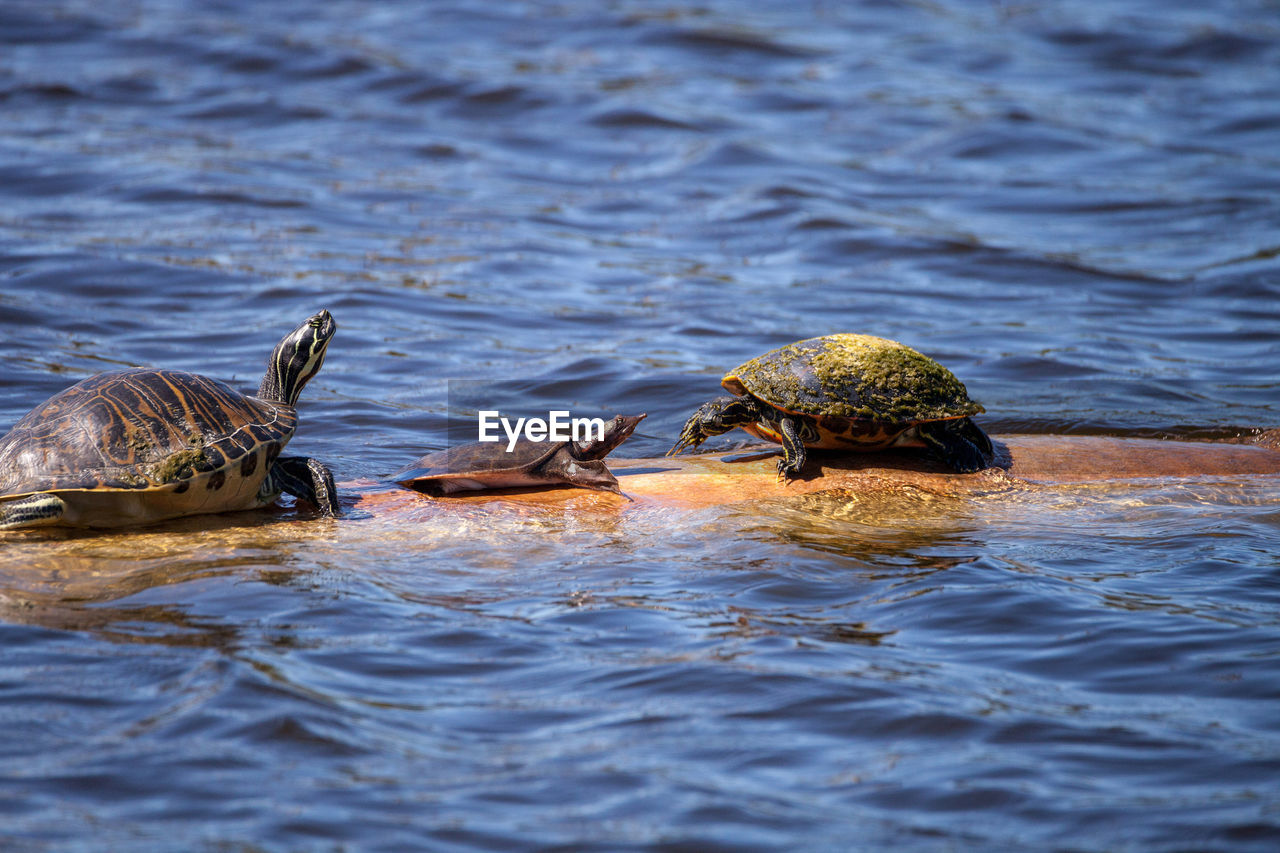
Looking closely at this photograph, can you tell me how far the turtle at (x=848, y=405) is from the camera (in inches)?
223

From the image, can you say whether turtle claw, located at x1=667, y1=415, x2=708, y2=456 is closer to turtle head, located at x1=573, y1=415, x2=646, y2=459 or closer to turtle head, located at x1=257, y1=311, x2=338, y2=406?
turtle head, located at x1=573, y1=415, x2=646, y2=459

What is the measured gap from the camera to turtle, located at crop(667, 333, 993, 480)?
5676 millimetres

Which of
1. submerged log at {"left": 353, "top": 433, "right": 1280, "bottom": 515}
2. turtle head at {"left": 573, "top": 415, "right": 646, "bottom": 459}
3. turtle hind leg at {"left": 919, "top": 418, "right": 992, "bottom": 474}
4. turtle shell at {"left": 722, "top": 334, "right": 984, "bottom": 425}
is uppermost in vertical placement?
turtle shell at {"left": 722, "top": 334, "right": 984, "bottom": 425}

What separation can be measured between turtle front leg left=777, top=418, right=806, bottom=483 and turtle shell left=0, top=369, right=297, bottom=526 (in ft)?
7.62

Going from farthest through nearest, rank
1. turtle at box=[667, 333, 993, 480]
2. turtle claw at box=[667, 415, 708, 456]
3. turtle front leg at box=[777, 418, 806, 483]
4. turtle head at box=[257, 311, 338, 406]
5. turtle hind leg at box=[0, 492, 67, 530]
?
turtle claw at box=[667, 415, 708, 456] < turtle head at box=[257, 311, 338, 406] < turtle front leg at box=[777, 418, 806, 483] < turtle at box=[667, 333, 993, 480] < turtle hind leg at box=[0, 492, 67, 530]

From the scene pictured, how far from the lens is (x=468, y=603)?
4594 mm

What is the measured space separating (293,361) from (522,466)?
51.3 inches

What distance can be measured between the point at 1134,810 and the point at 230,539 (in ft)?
12.0

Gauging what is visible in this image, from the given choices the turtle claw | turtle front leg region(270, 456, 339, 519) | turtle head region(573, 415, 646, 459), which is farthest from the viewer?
the turtle claw

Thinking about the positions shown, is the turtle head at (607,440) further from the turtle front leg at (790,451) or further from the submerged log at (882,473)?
the turtle front leg at (790,451)

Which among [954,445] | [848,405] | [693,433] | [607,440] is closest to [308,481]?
[607,440]

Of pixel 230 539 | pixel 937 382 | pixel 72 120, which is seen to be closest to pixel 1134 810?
pixel 937 382

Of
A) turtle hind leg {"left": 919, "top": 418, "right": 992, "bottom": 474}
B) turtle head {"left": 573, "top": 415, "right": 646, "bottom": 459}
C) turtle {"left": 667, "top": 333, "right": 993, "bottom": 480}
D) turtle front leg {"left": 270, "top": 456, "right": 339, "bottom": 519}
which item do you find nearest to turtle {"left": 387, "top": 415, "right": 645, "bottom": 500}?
turtle head {"left": 573, "top": 415, "right": 646, "bottom": 459}

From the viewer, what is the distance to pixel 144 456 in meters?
4.95
